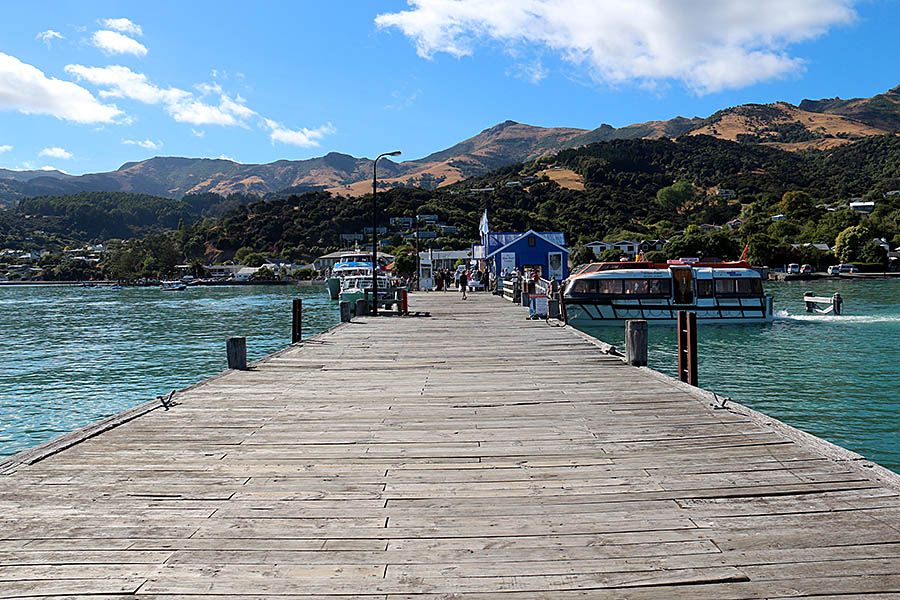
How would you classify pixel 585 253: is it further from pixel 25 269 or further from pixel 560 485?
pixel 25 269

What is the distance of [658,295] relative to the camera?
33.1m

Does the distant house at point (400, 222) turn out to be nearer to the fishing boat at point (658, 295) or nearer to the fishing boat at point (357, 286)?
the fishing boat at point (357, 286)

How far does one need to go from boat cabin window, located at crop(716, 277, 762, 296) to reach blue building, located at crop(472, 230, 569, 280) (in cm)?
1857

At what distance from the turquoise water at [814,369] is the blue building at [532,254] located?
18867 mm

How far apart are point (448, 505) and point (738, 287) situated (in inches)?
1329

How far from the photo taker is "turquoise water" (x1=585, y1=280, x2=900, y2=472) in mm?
13852

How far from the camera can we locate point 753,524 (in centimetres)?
443

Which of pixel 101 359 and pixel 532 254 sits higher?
pixel 532 254

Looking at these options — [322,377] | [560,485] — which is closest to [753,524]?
[560,485]

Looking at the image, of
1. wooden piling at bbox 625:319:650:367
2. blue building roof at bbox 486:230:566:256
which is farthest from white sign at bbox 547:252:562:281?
wooden piling at bbox 625:319:650:367

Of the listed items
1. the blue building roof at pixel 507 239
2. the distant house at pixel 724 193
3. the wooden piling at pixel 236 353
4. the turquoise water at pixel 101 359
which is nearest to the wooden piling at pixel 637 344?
the wooden piling at pixel 236 353

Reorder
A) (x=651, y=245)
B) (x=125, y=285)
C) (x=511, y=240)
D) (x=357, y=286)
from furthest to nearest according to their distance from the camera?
(x=125, y=285) → (x=651, y=245) → (x=511, y=240) → (x=357, y=286)

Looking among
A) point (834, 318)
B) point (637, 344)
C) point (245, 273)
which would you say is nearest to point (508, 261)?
point (834, 318)

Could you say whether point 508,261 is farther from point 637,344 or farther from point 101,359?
point 637,344
